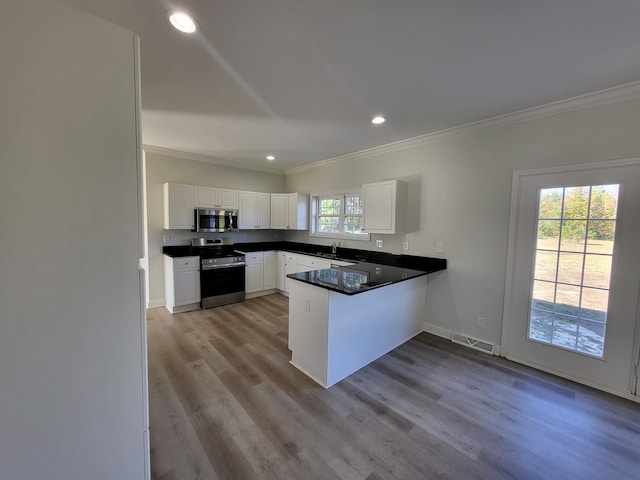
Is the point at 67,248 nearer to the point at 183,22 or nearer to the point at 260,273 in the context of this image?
the point at 183,22

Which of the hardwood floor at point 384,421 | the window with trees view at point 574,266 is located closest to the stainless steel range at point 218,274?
the hardwood floor at point 384,421

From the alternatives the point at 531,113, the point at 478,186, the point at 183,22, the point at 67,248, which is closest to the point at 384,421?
the point at 67,248

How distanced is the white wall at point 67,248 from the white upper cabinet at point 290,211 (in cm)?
430

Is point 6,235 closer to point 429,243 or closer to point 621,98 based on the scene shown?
point 429,243

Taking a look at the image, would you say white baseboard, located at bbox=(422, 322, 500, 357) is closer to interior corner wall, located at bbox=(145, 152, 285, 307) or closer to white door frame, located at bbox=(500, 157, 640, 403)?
white door frame, located at bbox=(500, 157, 640, 403)

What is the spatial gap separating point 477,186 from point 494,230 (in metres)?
0.55

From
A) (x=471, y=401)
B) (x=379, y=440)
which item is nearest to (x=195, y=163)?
(x=379, y=440)

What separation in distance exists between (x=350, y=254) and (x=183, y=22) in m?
3.66

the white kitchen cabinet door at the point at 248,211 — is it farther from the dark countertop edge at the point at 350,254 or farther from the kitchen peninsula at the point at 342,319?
the kitchen peninsula at the point at 342,319

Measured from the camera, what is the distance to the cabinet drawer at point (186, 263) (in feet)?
13.3

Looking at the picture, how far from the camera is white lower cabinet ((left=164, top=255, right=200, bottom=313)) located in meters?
4.06

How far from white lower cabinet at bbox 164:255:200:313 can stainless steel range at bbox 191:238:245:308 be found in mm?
91

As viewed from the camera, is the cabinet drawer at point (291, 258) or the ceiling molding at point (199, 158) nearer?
the ceiling molding at point (199, 158)

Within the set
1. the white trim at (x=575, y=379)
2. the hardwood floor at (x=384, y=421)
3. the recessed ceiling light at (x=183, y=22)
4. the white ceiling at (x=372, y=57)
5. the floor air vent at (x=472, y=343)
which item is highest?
the white ceiling at (x=372, y=57)
